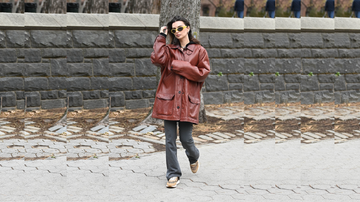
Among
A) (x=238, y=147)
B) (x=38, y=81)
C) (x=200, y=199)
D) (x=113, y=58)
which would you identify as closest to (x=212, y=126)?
(x=238, y=147)

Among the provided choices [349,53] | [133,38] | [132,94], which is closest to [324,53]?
[349,53]

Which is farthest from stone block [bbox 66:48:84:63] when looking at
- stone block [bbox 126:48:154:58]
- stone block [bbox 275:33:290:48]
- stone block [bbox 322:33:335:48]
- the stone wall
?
stone block [bbox 322:33:335:48]

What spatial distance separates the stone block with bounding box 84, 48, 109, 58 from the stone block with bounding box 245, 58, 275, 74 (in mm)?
4100

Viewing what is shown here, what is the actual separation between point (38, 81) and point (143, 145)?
4.34 m

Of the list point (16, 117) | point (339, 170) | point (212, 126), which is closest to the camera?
point (339, 170)

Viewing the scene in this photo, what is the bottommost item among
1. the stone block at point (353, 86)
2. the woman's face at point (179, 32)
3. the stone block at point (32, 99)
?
the stone block at point (32, 99)

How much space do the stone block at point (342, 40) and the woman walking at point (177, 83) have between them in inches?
301

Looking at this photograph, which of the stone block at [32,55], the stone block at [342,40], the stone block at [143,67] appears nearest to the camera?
the stone block at [32,55]

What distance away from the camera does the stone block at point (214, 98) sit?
Answer: 413 inches

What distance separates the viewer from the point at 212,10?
420 inches

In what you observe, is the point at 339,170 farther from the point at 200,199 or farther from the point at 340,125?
the point at 340,125

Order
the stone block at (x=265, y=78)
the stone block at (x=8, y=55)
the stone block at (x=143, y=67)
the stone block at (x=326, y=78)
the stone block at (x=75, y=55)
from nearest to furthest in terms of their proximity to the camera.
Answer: the stone block at (x=8, y=55), the stone block at (x=75, y=55), the stone block at (x=143, y=67), the stone block at (x=326, y=78), the stone block at (x=265, y=78)

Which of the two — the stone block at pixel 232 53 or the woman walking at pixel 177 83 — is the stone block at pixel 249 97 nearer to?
the stone block at pixel 232 53

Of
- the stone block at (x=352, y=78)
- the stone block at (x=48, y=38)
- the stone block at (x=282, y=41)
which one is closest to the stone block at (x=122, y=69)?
the stone block at (x=48, y=38)
